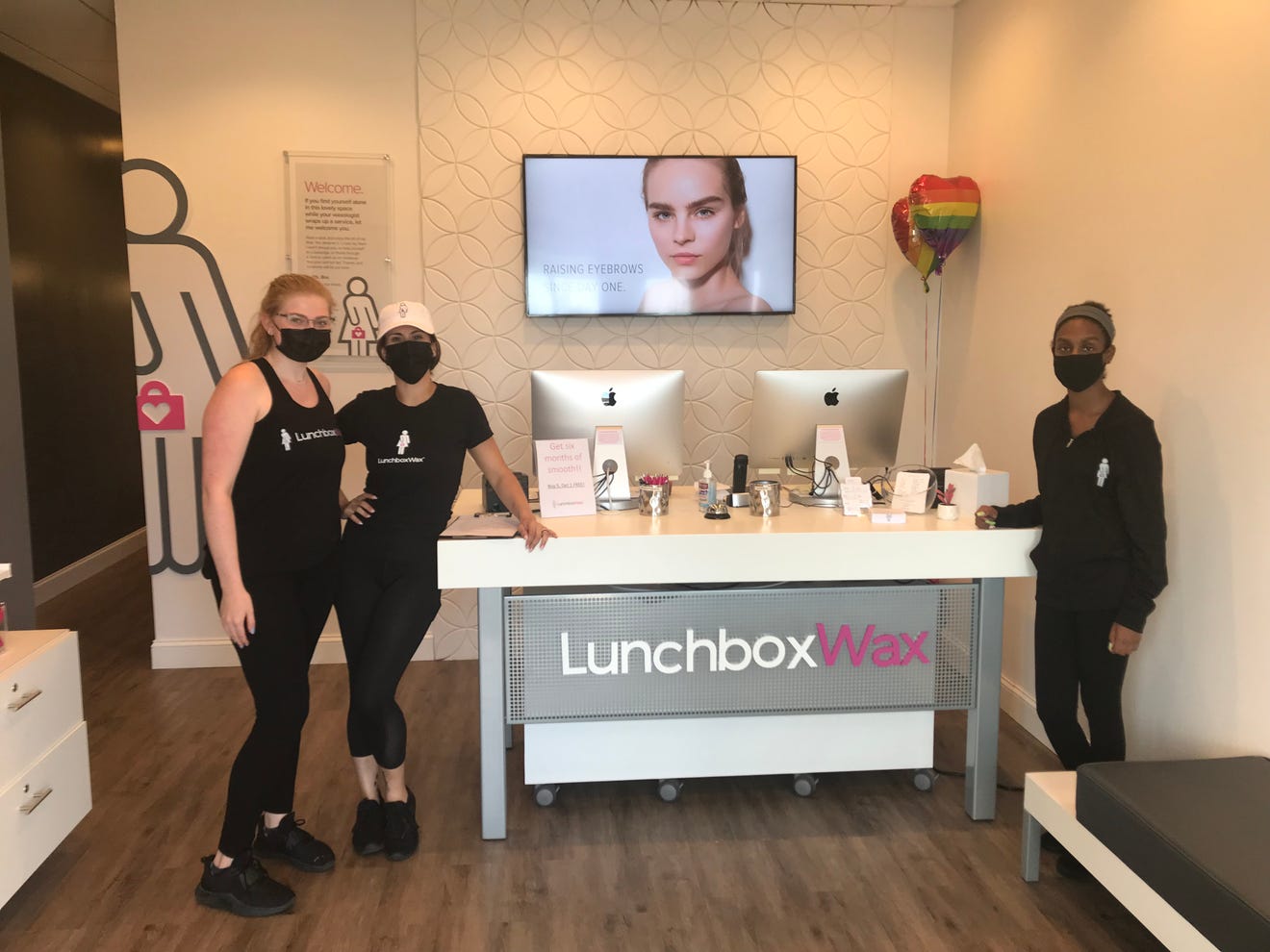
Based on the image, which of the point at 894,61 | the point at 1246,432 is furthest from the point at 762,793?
the point at 894,61

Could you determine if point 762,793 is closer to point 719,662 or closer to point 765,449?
point 719,662

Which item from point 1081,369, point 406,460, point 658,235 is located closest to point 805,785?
point 1081,369

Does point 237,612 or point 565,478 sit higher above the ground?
point 565,478

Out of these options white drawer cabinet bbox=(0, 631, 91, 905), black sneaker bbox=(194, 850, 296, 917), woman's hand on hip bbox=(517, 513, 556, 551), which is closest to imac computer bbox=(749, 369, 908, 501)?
woman's hand on hip bbox=(517, 513, 556, 551)

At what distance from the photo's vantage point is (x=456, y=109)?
4.16 metres

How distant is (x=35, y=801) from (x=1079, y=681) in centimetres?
280

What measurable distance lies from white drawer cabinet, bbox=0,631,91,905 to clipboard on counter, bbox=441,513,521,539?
42.6 inches

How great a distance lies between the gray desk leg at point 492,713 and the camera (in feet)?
→ 8.76

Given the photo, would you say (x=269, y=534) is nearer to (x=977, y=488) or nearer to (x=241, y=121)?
(x=977, y=488)

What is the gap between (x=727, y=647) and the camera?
278 centimetres

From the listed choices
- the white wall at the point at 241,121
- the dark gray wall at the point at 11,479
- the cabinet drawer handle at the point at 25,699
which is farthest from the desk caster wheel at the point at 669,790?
the white wall at the point at 241,121

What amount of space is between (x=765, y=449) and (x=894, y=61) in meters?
2.30

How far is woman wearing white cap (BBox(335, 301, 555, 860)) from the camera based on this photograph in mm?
2518

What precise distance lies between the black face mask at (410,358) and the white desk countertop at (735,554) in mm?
472
